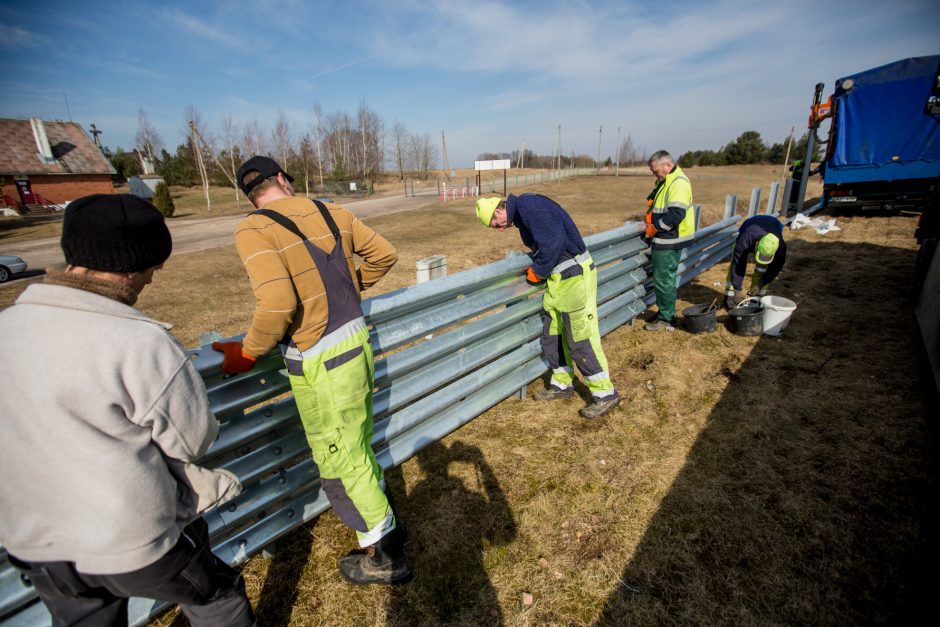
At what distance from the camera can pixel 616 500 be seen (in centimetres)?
287

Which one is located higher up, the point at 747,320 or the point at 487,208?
the point at 487,208

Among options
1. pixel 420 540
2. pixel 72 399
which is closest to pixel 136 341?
pixel 72 399

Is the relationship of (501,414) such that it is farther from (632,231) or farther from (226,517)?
(632,231)

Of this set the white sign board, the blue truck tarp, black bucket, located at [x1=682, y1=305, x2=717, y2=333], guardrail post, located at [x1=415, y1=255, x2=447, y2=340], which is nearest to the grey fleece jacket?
guardrail post, located at [x1=415, y1=255, x2=447, y2=340]

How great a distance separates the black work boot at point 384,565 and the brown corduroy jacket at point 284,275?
1.18m

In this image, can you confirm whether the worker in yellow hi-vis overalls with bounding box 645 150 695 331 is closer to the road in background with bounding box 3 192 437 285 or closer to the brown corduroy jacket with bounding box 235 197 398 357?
the brown corduroy jacket with bounding box 235 197 398 357

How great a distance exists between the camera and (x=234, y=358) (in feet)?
6.29

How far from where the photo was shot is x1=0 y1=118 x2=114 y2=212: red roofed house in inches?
1193

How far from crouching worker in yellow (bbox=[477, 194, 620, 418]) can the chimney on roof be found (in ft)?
144

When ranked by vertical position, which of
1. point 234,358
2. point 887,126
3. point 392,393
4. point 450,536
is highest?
point 887,126

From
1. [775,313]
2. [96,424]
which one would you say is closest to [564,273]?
[96,424]

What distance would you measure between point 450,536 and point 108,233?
2330 mm

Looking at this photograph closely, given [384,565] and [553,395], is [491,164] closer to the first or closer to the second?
[553,395]

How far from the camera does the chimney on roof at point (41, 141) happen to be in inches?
1234
